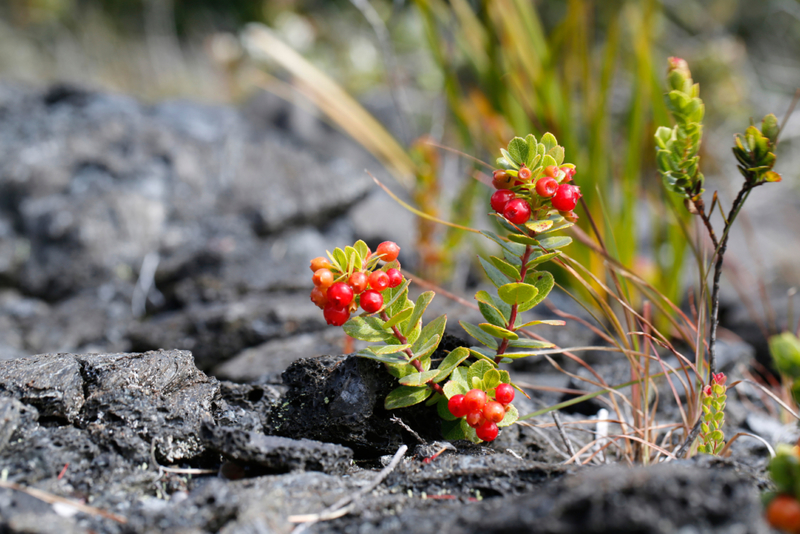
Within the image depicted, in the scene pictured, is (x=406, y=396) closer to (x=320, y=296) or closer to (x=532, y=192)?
(x=320, y=296)

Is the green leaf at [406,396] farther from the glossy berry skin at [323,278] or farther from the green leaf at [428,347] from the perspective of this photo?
the glossy berry skin at [323,278]

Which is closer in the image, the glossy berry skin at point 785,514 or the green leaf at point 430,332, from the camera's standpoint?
the glossy berry skin at point 785,514

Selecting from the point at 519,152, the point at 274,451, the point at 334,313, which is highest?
the point at 519,152

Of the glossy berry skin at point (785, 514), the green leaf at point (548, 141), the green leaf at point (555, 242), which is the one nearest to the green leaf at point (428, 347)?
the green leaf at point (555, 242)

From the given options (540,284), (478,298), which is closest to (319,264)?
(478,298)

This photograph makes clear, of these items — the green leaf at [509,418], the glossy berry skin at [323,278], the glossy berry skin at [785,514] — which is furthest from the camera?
the green leaf at [509,418]

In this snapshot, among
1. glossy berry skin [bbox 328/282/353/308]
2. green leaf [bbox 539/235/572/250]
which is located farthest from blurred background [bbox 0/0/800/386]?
glossy berry skin [bbox 328/282/353/308]
